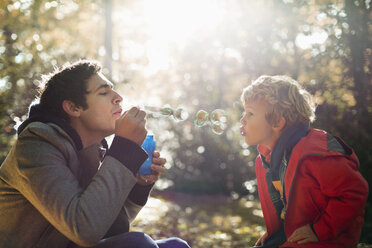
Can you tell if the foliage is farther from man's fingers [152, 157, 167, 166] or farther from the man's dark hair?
the man's dark hair

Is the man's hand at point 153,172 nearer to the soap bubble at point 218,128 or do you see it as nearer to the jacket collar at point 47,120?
the jacket collar at point 47,120

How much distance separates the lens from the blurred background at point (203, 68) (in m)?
6.32

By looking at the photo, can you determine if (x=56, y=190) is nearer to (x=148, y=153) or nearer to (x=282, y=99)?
(x=148, y=153)

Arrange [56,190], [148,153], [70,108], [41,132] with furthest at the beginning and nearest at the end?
1. [148,153]
2. [70,108]
3. [41,132]
4. [56,190]

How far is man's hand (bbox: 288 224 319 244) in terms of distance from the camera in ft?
6.47

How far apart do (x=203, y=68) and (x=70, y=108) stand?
11094 millimetres

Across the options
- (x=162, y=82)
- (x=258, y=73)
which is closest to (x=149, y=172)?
(x=258, y=73)

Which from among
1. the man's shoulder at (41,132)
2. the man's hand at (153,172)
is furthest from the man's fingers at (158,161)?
the man's shoulder at (41,132)

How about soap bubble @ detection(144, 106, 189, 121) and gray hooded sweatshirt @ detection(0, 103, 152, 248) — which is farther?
soap bubble @ detection(144, 106, 189, 121)

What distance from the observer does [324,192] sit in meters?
1.98

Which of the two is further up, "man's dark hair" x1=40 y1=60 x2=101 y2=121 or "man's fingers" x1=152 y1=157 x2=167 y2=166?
"man's dark hair" x1=40 y1=60 x2=101 y2=121

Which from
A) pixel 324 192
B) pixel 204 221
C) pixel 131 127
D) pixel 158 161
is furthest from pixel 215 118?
pixel 204 221

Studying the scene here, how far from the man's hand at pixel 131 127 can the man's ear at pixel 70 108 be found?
348mm

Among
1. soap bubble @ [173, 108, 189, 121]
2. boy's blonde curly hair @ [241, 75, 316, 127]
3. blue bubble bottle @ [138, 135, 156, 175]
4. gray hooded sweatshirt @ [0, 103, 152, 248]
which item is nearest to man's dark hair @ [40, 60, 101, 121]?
gray hooded sweatshirt @ [0, 103, 152, 248]
